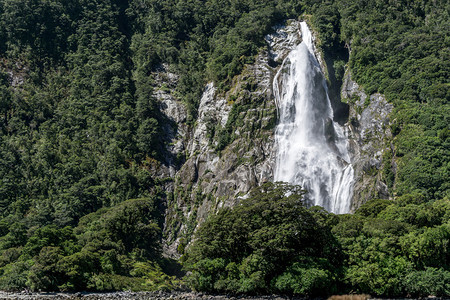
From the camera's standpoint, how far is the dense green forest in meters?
41.3

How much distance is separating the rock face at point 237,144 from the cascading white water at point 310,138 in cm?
174

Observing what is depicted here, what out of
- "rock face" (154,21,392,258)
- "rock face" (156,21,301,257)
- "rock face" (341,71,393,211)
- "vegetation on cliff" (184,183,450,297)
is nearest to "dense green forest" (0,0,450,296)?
"vegetation on cliff" (184,183,450,297)

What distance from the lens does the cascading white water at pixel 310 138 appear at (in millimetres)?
69812

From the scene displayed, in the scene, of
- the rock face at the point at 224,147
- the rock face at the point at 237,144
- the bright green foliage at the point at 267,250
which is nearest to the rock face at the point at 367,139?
the rock face at the point at 237,144

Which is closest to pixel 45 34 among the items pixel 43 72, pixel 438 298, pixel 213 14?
pixel 43 72

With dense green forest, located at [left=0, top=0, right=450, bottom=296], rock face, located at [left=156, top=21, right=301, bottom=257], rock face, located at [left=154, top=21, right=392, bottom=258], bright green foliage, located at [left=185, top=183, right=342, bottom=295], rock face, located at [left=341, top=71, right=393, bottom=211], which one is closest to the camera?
bright green foliage, located at [left=185, top=183, right=342, bottom=295]

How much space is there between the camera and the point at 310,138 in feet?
259

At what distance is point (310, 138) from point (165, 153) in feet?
96.1

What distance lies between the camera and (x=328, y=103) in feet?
278

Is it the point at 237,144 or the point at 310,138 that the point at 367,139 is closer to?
the point at 310,138

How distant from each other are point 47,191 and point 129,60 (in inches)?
1719

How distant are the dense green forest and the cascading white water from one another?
6.86m

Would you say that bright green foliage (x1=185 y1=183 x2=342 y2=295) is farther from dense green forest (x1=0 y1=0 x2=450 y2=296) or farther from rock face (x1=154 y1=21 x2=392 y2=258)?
rock face (x1=154 y1=21 x2=392 y2=258)

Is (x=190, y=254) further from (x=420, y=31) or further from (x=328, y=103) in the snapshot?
(x=420, y=31)
